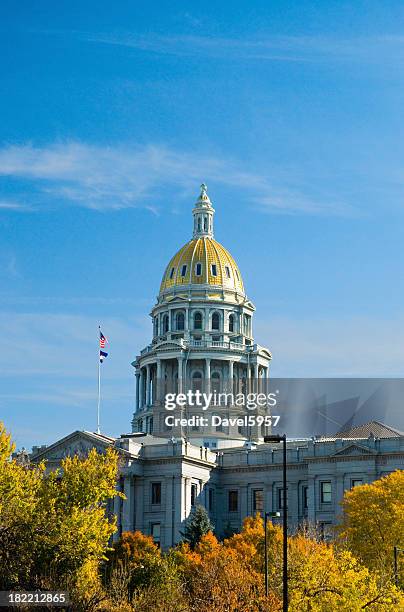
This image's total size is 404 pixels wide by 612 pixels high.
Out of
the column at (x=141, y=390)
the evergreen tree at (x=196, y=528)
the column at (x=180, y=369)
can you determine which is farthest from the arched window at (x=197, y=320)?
A: the evergreen tree at (x=196, y=528)

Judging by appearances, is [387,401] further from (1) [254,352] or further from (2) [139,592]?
(2) [139,592]

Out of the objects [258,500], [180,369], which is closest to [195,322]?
[180,369]

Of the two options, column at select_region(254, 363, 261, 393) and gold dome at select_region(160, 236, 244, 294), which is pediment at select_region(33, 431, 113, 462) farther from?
gold dome at select_region(160, 236, 244, 294)

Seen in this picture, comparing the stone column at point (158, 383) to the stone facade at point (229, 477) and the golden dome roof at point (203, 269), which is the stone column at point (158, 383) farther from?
the stone facade at point (229, 477)

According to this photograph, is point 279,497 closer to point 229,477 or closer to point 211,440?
point 229,477

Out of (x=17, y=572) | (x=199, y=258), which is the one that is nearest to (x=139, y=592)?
(x=17, y=572)

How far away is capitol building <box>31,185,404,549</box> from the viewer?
477ft

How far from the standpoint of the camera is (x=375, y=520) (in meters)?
107

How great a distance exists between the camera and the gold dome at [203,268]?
635ft

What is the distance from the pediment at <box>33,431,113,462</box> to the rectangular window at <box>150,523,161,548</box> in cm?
1036

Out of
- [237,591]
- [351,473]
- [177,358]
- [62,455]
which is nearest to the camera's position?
[237,591]

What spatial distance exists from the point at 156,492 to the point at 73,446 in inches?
456

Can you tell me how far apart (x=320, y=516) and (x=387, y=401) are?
2140 inches

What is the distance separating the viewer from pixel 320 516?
144m
